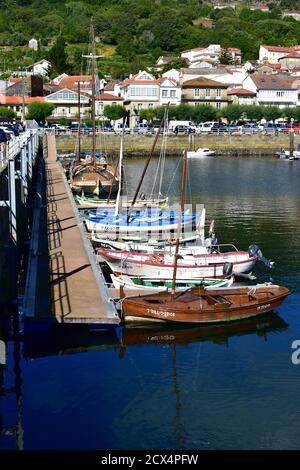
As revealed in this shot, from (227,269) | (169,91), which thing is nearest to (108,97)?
(169,91)

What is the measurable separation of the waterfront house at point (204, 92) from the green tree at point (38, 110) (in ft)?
74.1

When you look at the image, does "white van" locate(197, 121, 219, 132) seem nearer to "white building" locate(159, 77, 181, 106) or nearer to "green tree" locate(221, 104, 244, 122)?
"green tree" locate(221, 104, 244, 122)

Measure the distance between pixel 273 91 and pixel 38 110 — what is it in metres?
37.3

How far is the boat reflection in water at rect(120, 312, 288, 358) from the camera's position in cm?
2144

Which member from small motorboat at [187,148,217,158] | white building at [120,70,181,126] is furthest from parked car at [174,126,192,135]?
white building at [120,70,181,126]

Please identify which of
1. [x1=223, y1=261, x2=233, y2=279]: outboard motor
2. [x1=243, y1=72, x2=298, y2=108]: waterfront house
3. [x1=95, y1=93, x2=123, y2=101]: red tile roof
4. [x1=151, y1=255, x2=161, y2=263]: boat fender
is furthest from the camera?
[x1=243, y1=72, x2=298, y2=108]: waterfront house

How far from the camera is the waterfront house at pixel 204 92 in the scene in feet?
346

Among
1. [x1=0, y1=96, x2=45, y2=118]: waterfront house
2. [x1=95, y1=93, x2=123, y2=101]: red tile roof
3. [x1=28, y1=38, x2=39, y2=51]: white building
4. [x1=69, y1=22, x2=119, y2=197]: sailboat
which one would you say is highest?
[x1=28, y1=38, x2=39, y2=51]: white building

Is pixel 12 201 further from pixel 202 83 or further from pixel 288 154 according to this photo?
pixel 202 83

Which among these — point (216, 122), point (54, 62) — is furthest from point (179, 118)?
point (54, 62)

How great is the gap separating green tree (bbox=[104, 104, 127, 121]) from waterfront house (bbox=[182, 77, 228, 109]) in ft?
38.4

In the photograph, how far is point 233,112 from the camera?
101375 millimetres

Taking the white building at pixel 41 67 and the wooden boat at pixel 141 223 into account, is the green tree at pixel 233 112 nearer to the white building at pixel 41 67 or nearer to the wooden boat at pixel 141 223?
the white building at pixel 41 67
